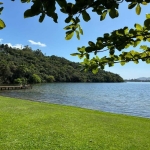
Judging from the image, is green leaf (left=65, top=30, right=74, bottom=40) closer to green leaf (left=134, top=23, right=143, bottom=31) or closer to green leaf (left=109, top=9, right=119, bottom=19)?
green leaf (left=109, top=9, right=119, bottom=19)

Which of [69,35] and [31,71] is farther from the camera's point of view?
[31,71]

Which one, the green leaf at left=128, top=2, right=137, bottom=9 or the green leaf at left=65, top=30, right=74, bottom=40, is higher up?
the green leaf at left=128, top=2, right=137, bottom=9

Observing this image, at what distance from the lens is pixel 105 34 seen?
1.41 m

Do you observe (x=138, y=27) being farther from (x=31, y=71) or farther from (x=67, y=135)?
(x=31, y=71)

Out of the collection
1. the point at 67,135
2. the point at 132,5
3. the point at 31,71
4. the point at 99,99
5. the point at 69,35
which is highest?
the point at 31,71

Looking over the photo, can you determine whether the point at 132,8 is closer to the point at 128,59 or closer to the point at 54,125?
the point at 128,59

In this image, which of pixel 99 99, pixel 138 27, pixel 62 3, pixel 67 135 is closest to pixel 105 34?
pixel 138 27

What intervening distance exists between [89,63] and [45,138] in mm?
5485

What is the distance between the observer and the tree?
3.10ft

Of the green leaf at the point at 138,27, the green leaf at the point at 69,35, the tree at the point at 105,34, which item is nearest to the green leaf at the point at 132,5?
the tree at the point at 105,34

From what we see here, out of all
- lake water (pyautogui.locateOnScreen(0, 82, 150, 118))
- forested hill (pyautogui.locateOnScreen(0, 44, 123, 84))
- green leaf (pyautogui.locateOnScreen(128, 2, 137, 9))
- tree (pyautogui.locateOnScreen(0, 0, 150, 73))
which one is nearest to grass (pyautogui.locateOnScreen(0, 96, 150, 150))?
tree (pyautogui.locateOnScreen(0, 0, 150, 73))

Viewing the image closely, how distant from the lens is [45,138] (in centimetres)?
676

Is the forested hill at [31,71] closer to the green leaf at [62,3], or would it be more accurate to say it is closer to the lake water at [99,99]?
the lake water at [99,99]

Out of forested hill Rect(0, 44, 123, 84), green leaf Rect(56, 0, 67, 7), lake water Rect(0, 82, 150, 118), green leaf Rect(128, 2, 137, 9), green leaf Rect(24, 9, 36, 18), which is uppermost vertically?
forested hill Rect(0, 44, 123, 84)
